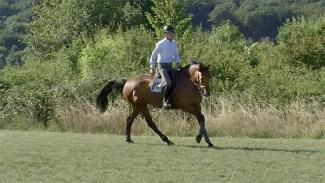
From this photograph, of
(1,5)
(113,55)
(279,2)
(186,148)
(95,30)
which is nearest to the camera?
(186,148)

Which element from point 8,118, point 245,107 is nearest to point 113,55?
point 8,118

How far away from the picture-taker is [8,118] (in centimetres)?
2189

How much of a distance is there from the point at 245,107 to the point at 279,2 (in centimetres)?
12748

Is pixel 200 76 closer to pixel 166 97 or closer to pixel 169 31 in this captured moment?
pixel 166 97

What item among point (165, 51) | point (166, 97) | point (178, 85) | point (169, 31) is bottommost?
point (166, 97)

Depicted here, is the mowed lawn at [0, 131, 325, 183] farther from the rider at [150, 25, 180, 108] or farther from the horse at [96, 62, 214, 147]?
the rider at [150, 25, 180, 108]

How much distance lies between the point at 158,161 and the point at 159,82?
11.0 feet

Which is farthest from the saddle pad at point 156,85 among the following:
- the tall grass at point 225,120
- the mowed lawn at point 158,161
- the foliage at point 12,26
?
the foliage at point 12,26

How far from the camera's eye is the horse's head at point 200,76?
14.2 metres

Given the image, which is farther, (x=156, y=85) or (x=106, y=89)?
(x=106, y=89)

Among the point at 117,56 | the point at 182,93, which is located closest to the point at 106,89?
the point at 182,93

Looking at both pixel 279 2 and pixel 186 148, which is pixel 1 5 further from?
pixel 186 148

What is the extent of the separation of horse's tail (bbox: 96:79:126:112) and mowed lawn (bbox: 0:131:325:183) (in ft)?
4.02

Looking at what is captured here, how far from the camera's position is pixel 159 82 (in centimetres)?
1498
